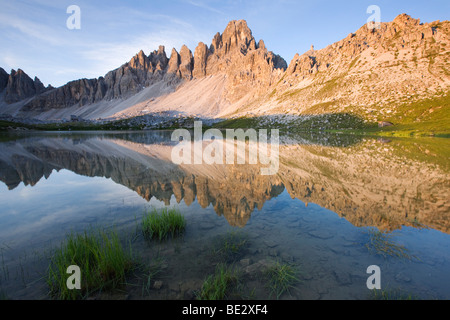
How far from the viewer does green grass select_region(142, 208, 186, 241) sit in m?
8.58

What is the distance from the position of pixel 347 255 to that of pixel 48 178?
848 inches

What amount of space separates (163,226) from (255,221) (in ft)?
13.7

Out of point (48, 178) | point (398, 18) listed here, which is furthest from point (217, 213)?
point (398, 18)

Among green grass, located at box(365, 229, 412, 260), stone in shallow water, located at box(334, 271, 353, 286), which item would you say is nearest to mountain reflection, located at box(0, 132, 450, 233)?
green grass, located at box(365, 229, 412, 260)

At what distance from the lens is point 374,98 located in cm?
8956

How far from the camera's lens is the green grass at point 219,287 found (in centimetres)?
539

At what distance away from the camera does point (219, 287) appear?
550 cm

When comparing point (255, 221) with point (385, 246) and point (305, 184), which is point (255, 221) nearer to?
point (385, 246)

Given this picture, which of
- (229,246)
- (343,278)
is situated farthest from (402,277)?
(229,246)

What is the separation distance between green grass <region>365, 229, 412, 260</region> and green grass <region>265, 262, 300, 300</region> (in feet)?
10.9

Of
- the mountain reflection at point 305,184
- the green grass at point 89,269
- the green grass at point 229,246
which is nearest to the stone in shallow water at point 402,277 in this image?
the mountain reflection at point 305,184

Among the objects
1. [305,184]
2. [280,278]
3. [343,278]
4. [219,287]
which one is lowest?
[343,278]

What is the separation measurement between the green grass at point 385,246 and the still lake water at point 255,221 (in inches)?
4.5
